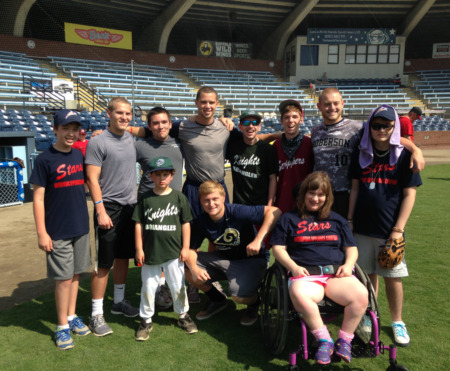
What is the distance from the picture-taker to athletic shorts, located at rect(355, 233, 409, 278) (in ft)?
9.78

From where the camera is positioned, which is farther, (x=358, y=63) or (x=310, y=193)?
(x=358, y=63)

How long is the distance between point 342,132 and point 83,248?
95.6 inches

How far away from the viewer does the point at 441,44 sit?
3269cm

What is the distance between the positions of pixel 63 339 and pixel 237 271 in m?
1.51

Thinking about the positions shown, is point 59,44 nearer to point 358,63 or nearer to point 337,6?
point 337,6

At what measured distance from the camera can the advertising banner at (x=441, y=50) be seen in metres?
32.7

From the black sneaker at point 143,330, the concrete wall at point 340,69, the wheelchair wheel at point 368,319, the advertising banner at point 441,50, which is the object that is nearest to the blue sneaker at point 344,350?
the wheelchair wheel at point 368,319

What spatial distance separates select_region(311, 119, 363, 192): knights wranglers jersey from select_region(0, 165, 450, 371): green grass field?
131 cm

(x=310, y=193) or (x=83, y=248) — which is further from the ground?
(x=310, y=193)

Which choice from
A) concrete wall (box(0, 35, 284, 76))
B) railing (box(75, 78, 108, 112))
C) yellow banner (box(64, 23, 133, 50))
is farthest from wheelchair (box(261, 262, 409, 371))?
yellow banner (box(64, 23, 133, 50))

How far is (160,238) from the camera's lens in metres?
3.10

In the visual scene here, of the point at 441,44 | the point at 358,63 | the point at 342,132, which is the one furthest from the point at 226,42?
the point at 342,132

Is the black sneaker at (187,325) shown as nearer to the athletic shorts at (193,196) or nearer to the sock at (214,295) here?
the sock at (214,295)

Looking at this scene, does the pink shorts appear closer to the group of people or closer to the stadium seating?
the group of people
